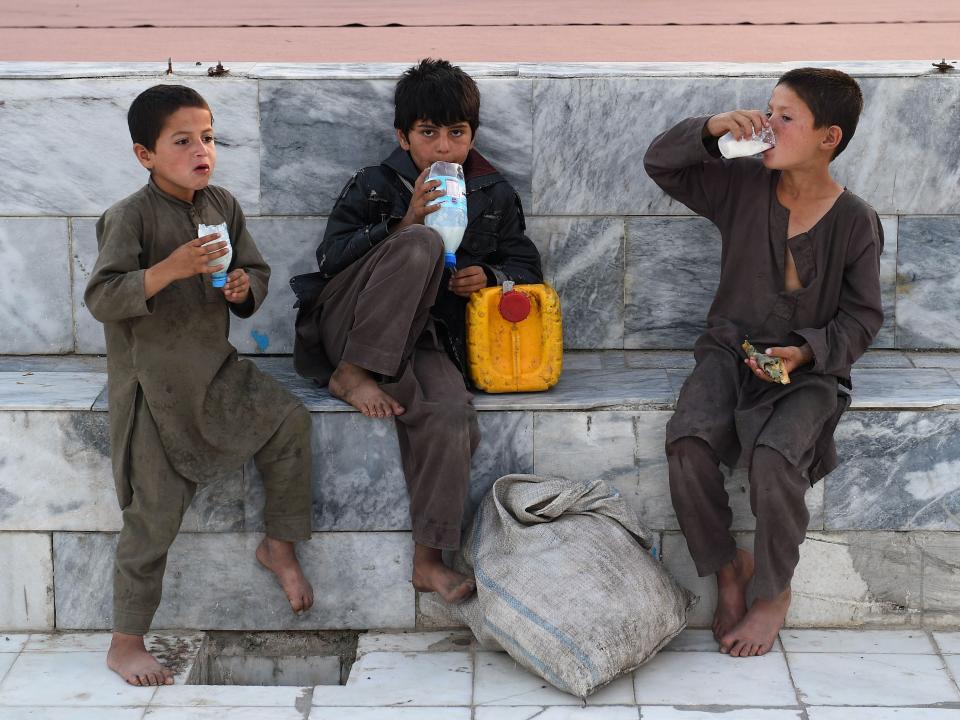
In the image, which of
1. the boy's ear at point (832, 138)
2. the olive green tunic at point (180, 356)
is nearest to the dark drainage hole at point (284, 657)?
the olive green tunic at point (180, 356)

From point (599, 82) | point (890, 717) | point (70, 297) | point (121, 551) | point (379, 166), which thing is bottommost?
point (890, 717)

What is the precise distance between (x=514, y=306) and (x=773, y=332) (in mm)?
787

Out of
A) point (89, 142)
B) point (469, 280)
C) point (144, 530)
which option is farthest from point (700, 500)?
point (89, 142)

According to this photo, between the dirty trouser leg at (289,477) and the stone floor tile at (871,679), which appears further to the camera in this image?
the dirty trouser leg at (289,477)

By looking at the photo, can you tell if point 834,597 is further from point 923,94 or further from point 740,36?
point 740,36

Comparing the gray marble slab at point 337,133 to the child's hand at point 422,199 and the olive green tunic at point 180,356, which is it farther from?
the olive green tunic at point 180,356

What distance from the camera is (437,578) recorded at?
381cm

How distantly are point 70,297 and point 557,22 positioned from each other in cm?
285

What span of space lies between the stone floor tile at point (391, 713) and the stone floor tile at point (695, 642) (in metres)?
0.70

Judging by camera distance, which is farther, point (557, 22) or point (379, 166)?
point (557, 22)

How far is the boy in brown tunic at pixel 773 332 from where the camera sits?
12.1ft

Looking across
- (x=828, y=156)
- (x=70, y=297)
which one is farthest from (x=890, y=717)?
(x=70, y=297)

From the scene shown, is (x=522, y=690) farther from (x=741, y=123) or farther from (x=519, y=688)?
(x=741, y=123)

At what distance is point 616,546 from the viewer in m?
3.68
